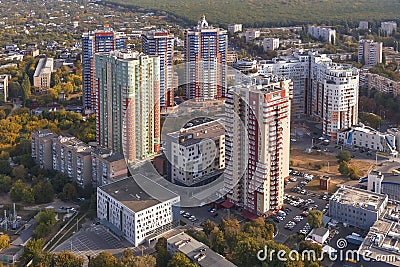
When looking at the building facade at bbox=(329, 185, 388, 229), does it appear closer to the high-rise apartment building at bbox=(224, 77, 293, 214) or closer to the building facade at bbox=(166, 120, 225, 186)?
the high-rise apartment building at bbox=(224, 77, 293, 214)

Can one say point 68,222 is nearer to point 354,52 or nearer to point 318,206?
point 318,206

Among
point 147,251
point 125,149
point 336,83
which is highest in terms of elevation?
point 336,83

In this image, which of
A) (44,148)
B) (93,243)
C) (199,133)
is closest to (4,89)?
(44,148)

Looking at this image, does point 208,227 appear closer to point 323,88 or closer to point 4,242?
point 4,242

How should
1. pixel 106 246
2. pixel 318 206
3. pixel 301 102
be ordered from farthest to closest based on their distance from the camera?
Result: pixel 301 102, pixel 318 206, pixel 106 246

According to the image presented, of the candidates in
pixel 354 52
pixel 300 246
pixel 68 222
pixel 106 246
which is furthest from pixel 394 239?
pixel 354 52

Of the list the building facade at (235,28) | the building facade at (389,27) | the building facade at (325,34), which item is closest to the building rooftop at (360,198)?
the building facade at (325,34)
